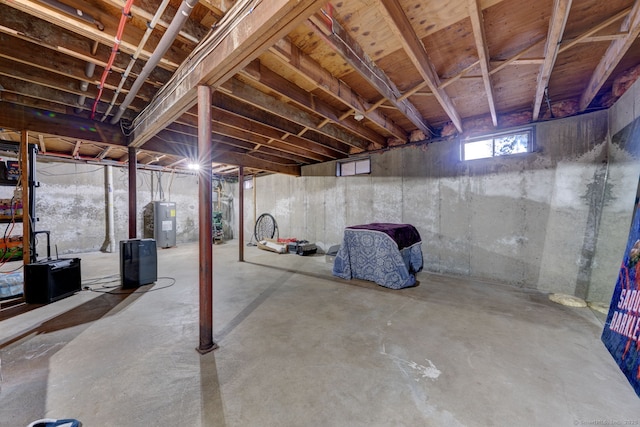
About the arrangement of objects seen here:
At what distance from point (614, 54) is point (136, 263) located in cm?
600

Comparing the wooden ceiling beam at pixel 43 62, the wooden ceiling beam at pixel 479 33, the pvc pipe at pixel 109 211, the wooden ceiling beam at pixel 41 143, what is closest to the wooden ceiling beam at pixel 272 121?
the wooden ceiling beam at pixel 43 62

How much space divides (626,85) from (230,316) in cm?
512

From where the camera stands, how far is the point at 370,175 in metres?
5.07

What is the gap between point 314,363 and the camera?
1765 millimetres

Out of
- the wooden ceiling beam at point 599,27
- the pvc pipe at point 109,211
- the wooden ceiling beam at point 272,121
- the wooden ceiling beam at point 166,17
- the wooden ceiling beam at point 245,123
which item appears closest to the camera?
the wooden ceiling beam at point 166,17

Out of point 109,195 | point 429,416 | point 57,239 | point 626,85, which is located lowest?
point 429,416

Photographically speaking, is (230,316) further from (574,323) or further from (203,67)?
(574,323)

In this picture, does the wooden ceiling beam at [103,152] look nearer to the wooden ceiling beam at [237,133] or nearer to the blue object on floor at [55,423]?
the wooden ceiling beam at [237,133]

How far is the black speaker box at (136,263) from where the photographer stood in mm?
3434

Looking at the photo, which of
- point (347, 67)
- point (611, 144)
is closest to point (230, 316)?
point (347, 67)

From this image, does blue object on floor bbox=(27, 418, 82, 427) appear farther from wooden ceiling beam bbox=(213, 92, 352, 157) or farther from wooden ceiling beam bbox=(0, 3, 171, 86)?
wooden ceiling beam bbox=(213, 92, 352, 157)

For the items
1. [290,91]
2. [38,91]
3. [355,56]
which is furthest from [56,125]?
[355,56]

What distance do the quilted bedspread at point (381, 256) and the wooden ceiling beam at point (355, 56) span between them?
179 centimetres

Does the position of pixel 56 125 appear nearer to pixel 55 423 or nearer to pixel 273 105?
pixel 273 105
